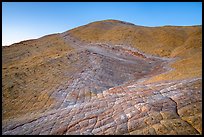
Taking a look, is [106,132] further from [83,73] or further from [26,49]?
[26,49]

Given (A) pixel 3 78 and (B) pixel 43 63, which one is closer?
(A) pixel 3 78

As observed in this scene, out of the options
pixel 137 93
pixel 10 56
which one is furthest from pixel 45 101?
pixel 10 56

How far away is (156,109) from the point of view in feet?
38.5

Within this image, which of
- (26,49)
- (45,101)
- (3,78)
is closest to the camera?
(45,101)

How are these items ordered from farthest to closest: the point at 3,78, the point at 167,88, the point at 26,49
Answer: the point at 26,49 < the point at 3,78 < the point at 167,88

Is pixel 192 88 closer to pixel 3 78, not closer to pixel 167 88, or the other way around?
pixel 167 88

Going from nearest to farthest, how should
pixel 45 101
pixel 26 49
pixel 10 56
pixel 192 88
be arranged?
pixel 192 88 → pixel 45 101 → pixel 10 56 → pixel 26 49

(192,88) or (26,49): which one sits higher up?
(26,49)

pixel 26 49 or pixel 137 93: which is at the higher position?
pixel 26 49

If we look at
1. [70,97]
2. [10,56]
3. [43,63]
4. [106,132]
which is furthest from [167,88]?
[10,56]

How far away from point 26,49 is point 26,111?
31.0 meters

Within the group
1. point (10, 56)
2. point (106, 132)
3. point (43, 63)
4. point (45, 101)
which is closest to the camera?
point (106, 132)

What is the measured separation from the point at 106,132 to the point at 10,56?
31012 millimetres

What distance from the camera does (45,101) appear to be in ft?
52.8
